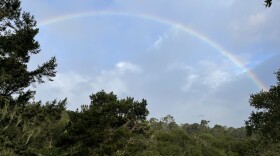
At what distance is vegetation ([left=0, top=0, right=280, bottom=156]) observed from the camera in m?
25.1

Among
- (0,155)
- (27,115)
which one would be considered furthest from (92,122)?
(0,155)

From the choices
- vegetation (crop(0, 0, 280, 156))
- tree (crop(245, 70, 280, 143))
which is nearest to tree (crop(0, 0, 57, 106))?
vegetation (crop(0, 0, 280, 156))

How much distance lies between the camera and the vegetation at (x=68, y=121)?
2510cm

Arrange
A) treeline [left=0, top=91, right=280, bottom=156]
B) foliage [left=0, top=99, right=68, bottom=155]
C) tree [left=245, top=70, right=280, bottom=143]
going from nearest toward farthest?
1. foliage [left=0, top=99, right=68, bottom=155]
2. treeline [left=0, top=91, right=280, bottom=156]
3. tree [left=245, top=70, right=280, bottom=143]

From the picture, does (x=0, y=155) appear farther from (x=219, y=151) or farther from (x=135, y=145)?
(x=219, y=151)

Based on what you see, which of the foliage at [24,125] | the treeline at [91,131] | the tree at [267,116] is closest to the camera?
the foliage at [24,125]

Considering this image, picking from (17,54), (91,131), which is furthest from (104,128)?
(17,54)

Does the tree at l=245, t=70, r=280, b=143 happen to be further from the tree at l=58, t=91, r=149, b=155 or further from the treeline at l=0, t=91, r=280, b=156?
the tree at l=58, t=91, r=149, b=155

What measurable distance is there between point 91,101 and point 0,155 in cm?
2567

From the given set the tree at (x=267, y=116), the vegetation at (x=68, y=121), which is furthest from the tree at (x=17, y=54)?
the tree at (x=267, y=116)

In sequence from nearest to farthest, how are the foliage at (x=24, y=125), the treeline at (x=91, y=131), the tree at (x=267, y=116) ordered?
the foliage at (x=24, y=125), the treeline at (x=91, y=131), the tree at (x=267, y=116)

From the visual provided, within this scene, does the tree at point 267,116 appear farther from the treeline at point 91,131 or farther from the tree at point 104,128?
→ the tree at point 104,128

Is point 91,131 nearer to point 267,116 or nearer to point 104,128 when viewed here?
point 104,128

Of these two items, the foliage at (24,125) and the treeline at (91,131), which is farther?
the treeline at (91,131)
